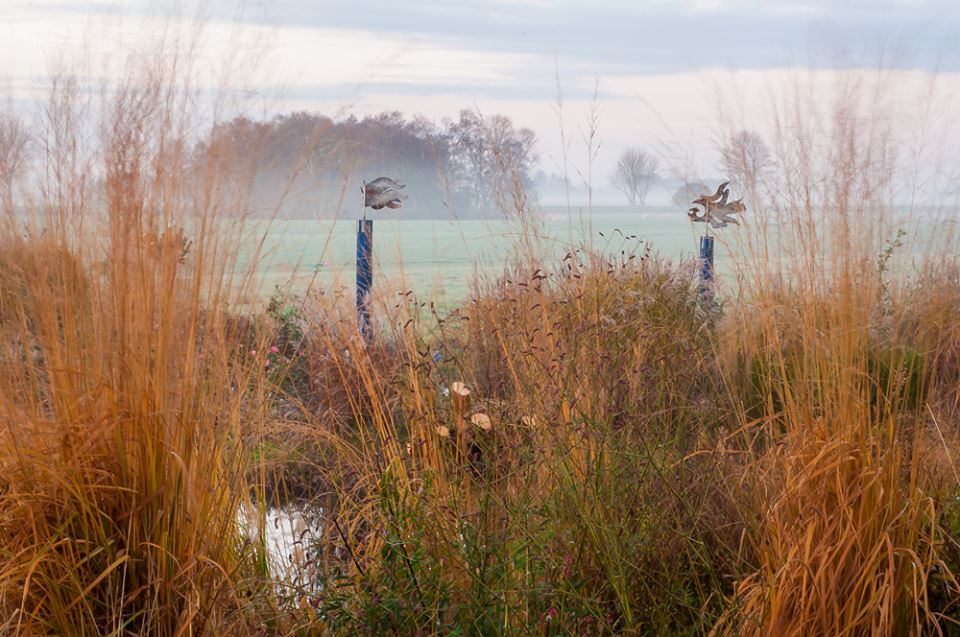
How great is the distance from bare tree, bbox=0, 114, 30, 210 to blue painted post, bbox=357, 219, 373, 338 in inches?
99.6

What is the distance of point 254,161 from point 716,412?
6.29 feet

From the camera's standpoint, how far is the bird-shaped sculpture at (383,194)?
23.8ft

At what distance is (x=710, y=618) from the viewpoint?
2732mm

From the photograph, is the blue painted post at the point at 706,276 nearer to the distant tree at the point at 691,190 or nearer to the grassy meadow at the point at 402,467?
the distant tree at the point at 691,190

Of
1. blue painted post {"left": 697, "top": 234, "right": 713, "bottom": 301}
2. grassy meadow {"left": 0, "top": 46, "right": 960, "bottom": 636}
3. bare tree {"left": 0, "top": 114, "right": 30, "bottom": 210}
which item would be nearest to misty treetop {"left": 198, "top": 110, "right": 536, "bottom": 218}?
grassy meadow {"left": 0, "top": 46, "right": 960, "bottom": 636}

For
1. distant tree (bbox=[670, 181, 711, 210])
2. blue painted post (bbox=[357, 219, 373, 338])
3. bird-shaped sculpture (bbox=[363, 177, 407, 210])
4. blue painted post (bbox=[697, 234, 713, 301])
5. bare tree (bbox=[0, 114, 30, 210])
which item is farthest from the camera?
bird-shaped sculpture (bbox=[363, 177, 407, 210])

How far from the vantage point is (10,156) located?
95.5 inches

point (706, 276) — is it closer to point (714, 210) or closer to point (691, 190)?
point (714, 210)

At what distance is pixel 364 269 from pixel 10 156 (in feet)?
12.0

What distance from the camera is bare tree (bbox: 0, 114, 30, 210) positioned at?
2418mm

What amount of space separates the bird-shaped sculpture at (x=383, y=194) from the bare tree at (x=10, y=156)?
4.69 meters

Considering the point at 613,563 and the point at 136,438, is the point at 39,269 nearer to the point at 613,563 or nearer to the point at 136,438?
the point at 136,438

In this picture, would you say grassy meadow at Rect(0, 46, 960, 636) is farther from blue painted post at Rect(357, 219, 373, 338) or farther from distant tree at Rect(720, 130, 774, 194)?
blue painted post at Rect(357, 219, 373, 338)

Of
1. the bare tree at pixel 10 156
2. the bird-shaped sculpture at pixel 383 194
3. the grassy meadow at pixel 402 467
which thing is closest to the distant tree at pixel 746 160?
the grassy meadow at pixel 402 467
